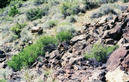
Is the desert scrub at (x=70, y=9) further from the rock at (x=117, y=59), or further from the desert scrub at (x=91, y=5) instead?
the rock at (x=117, y=59)

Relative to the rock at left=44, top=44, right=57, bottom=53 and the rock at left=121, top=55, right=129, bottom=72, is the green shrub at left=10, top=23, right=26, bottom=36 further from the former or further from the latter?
the rock at left=121, top=55, right=129, bottom=72

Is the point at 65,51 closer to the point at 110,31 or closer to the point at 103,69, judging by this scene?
the point at 110,31

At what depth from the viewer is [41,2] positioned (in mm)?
26547

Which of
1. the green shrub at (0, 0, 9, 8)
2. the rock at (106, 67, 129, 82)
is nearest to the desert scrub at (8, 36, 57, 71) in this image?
the rock at (106, 67, 129, 82)

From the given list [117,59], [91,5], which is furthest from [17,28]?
[117,59]

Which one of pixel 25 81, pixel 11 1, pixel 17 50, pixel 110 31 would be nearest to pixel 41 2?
pixel 11 1

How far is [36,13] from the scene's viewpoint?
22.7 m

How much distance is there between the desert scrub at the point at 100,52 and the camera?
35.4 feet

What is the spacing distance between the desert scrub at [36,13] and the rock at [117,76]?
45.6 feet

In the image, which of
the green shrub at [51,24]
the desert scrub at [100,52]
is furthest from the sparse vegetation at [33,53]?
the green shrub at [51,24]

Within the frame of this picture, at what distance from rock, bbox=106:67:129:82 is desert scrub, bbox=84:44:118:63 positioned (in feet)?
7.07

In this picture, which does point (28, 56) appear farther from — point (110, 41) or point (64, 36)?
point (110, 41)

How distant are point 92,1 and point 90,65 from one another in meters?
10.3

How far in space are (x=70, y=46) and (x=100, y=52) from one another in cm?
242
